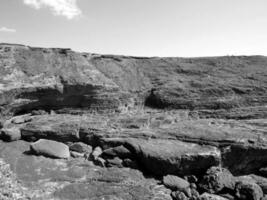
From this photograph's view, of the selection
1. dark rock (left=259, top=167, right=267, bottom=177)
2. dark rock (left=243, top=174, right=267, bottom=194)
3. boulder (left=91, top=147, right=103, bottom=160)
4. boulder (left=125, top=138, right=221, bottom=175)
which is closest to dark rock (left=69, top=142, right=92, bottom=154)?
boulder (left=91, top=147, right=103, bottom=160)

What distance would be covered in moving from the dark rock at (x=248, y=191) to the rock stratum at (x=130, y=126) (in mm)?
27

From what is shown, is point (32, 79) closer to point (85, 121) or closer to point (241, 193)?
point (85, 121)

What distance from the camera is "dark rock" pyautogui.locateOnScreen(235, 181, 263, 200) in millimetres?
6684

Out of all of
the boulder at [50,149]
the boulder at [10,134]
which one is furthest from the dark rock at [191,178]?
the boulder at [10,134]

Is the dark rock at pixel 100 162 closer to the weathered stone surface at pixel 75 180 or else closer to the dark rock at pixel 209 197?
the weathered stone surface at pixel 75 180

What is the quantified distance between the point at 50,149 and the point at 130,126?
3099mm

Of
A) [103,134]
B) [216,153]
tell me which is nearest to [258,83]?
[216,153]

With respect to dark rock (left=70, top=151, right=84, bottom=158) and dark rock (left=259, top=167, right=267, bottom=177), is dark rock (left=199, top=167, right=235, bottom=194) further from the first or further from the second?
dark rock (left=70, top=151, right=84, bottom=158)

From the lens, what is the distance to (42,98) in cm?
1162

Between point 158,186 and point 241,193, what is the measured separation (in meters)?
2.28

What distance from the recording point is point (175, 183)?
707 centimetres

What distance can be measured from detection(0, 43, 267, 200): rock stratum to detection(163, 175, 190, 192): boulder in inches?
1.2

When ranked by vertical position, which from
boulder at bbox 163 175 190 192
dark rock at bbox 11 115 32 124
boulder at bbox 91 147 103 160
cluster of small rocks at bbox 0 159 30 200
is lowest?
cluster of small rocks at bbox 0 159 30 200

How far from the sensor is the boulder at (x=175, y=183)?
22.8ft
